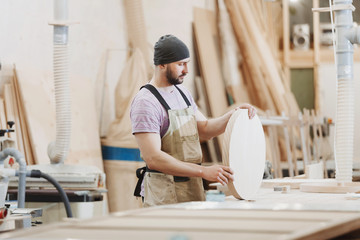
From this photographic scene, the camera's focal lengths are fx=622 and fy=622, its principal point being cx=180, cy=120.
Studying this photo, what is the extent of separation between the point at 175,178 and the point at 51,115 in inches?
121

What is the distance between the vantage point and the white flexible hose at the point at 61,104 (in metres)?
5.36

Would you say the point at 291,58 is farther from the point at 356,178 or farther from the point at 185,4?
the point at 356,178

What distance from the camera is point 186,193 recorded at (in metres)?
3.26

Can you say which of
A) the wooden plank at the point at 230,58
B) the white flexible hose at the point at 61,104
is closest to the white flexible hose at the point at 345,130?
the white flexible hose at the point at 61,104

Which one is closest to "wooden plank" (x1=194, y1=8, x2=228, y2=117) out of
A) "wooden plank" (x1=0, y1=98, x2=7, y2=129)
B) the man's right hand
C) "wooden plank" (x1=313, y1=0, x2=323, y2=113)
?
"wooden plank" (x1=313, y1=0, x2=323, y2=113)

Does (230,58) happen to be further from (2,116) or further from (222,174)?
(222,174)

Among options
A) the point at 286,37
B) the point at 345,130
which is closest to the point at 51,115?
the point at 345,130

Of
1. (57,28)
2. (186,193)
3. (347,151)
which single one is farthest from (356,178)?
(57,28)

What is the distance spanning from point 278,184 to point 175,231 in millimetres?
1992

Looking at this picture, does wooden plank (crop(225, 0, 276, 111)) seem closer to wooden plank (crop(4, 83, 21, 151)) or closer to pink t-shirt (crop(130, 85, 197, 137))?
wooden plank (crop(4, 83, 21, 151))

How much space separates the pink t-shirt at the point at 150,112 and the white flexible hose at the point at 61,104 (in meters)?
2.23

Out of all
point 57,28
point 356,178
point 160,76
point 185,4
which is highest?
point 185,4

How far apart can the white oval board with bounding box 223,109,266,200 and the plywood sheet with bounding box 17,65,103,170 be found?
9.99 feet

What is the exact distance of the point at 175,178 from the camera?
324 cm
